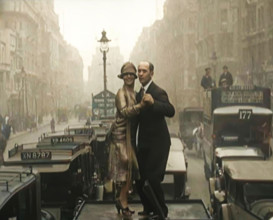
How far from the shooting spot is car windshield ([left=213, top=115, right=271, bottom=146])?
1467 cm

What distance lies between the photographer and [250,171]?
23.2 feet

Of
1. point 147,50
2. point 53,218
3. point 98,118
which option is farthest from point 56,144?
point 147,50

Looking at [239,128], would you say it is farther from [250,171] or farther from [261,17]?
[261,17]

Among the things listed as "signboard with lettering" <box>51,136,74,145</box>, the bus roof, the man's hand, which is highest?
the man's hand

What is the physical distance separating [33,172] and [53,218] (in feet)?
4.16

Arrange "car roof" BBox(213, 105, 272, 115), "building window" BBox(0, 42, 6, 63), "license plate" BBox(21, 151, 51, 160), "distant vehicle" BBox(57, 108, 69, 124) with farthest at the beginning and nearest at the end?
"distant vehicle" BBox(57, 108, 69, 124), "building window" BBox(0, 42, 6, 63), "car roof" BBox(213, 105, 272, 115), "license plate" BBox(21, 151, 51, 160)

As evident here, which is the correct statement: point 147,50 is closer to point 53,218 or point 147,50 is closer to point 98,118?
point 98,118

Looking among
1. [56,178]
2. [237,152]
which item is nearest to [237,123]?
[237,152]

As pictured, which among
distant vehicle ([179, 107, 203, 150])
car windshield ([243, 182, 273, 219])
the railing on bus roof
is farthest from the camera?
distant vehicle ([179, 107, 203, 150])

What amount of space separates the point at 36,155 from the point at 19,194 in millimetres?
2414

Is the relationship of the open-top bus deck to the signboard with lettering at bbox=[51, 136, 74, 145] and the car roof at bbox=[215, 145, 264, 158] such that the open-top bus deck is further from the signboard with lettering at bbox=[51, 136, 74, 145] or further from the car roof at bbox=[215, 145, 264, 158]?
the car roof at bbox=[215, 145, 264, 158]

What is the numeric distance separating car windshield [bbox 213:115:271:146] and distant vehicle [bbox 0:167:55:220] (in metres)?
9.70

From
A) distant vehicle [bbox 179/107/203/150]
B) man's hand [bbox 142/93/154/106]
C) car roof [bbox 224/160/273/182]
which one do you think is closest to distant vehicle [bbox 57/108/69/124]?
distant vehicle [bbox 179/107/203/150]

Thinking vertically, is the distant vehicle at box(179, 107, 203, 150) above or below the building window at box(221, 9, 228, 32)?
below
